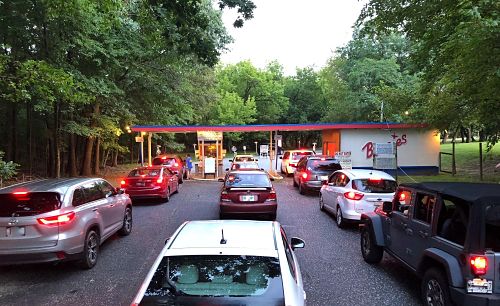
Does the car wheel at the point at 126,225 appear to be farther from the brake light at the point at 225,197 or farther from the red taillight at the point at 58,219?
the red taillight at the point at 58,219

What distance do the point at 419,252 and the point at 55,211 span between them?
222 inches

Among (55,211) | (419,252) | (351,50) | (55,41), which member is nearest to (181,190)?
(55,41)

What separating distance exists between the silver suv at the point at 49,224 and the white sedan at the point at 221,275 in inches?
149

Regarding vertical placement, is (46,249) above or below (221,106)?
below

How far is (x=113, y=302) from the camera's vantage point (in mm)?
5641

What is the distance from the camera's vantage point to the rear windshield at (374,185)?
10.0 meters

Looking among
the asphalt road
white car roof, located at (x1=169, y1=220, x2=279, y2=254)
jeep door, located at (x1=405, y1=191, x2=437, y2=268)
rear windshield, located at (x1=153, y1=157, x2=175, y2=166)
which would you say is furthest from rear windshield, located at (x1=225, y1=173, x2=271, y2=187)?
rear windshield, located at (x1=153, y1=157, x2=175, y2=166)

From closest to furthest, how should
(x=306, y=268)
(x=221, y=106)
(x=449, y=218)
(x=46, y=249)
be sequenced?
(x=449, y=218), (x=46, y=249), (x=306, y=268), (x=221, y=106)

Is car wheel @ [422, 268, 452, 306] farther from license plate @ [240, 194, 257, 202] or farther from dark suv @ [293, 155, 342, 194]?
dark suv @ [293, 155, 342, 194]

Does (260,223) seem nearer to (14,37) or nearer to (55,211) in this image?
(55,211)

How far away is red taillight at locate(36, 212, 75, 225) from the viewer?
21.3ft

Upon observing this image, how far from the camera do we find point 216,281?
10.4 ft

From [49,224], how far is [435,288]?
574 cm

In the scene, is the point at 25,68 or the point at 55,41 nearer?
the point at 25,68
